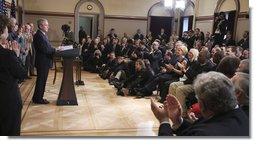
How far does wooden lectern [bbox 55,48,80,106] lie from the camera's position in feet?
11.9

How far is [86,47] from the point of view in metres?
7.60

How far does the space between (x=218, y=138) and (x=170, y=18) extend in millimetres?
10209

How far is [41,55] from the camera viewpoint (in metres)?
3.66

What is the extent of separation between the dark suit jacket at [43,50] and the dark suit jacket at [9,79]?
1.72 metres

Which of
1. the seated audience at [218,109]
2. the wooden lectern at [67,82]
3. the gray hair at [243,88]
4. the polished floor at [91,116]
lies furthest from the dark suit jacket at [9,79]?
the wooden lectern at [67,82]

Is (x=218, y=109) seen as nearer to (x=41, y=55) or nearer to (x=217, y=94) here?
(x=217, y=94)

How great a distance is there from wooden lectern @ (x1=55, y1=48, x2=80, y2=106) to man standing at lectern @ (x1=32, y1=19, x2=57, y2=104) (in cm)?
16

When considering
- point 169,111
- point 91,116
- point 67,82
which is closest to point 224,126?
point 169,111

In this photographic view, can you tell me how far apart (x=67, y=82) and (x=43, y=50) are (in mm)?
512

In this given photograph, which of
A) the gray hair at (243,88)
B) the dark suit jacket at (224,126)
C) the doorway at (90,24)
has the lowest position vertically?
the dark suit jacket at (224,126)

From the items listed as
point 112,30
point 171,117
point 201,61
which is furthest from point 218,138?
point 112,30

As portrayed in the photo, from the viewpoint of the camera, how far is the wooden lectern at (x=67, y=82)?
11.9 feet

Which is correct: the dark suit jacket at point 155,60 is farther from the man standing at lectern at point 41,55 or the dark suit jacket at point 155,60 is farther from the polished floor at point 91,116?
the man standing at lectern at point 41,55

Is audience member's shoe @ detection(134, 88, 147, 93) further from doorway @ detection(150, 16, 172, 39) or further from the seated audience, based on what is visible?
doorway @ detection(150, 16, 172, 39)
